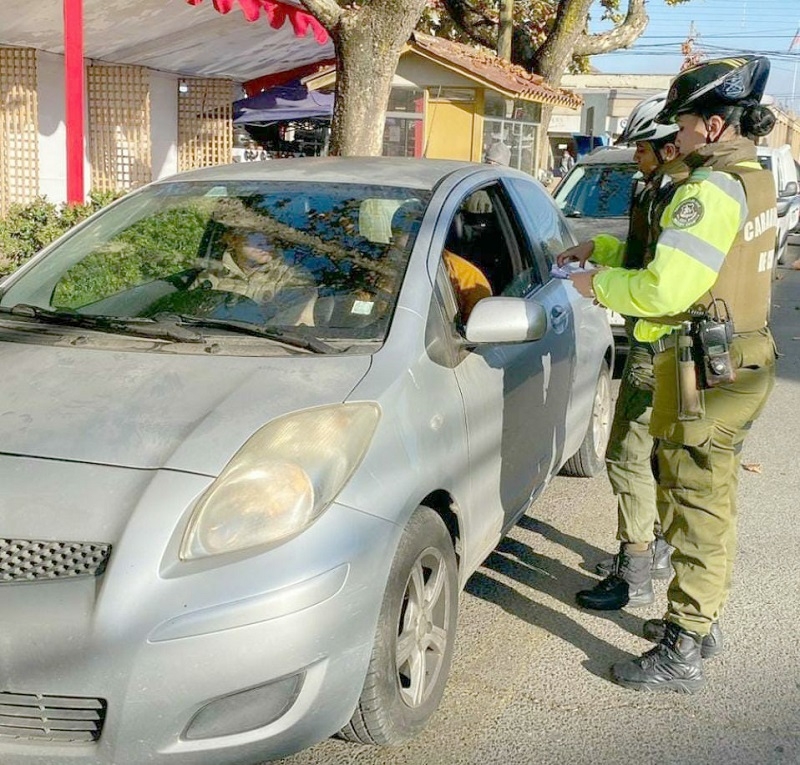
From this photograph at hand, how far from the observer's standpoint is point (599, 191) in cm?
992

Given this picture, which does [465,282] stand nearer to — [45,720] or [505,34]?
[45,720]

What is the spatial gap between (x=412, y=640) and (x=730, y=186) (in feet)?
5.31

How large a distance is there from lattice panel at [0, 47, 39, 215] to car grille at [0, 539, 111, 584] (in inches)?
428

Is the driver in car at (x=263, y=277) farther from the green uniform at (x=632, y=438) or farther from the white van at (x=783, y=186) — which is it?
the white van at (x=783, y=186)

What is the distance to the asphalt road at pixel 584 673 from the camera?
2998mm

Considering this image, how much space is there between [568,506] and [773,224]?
227 centimetres

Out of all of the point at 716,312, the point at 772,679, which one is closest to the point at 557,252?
the point at 716,312

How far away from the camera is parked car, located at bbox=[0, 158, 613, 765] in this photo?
230 centimetres

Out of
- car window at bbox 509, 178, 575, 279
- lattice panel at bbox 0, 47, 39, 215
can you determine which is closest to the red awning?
lattice panel at bbox 0, 47, 39, 215

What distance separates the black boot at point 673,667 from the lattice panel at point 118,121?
12.0m

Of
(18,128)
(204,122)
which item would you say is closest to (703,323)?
(18,128)

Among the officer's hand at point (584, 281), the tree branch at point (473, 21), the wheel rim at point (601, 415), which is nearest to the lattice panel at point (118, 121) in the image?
the tree branch at point (473, 21)

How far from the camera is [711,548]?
10.6ft

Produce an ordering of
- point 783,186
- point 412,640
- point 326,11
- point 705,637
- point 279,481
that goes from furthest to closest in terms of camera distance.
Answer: point 783,186 < point 326,11 < point 705,637 < point 412,640 < point 279,481
